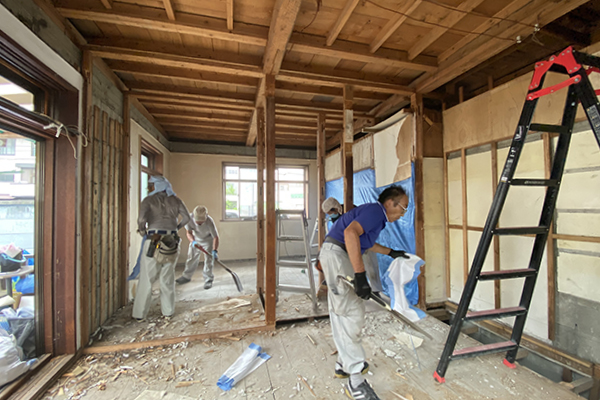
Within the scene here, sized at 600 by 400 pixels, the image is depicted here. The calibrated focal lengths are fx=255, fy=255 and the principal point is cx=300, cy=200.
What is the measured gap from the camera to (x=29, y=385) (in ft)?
5.65

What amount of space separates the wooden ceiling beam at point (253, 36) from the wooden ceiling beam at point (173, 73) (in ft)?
2.18

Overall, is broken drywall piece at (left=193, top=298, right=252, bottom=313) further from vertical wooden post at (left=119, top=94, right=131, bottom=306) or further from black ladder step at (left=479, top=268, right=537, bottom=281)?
black ladder step at (left=479, top=268, right=537, bottom=281)

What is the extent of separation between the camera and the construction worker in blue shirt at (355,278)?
1.73m

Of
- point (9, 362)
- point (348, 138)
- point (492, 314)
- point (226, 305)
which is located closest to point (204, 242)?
point (226, 305)

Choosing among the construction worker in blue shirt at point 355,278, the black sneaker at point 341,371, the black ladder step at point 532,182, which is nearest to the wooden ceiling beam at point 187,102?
the construction worker in blue shirt at point 355,278

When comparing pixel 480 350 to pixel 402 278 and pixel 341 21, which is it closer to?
pixel 402 278

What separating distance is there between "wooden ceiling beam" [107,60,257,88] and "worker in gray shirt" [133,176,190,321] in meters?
1.17

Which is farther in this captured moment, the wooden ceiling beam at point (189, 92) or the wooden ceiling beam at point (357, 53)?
the wooden ceiling beam at point (189, 92)

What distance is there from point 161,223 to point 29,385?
162 cm

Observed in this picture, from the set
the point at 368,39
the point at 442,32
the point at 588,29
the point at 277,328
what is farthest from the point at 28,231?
the point at 588,29

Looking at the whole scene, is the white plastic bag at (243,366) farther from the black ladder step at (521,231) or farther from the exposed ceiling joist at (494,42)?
the exposed ceiling joist at (494,42)

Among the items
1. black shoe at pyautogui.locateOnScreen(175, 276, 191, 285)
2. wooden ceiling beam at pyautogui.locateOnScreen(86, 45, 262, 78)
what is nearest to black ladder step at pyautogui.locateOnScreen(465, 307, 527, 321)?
wooden ceiling beam at pyautogui.locateOnScreen(86, 45, 262, 78)

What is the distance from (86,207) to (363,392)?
2.64m

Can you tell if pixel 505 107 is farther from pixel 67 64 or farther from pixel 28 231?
pixel 28 231
